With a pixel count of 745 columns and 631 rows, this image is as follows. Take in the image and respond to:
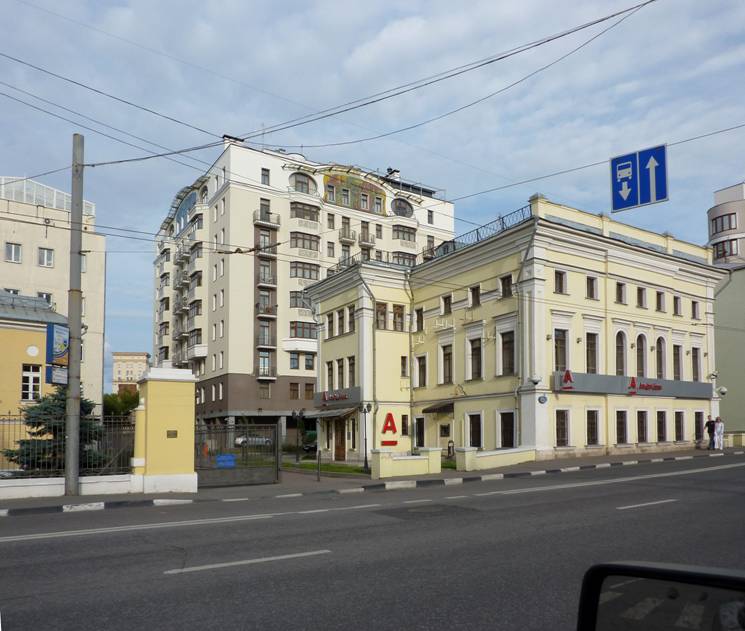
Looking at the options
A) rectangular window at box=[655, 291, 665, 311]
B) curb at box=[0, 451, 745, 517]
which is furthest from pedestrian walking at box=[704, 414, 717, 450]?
rectangular window at box=[655, 291, 665, 311]

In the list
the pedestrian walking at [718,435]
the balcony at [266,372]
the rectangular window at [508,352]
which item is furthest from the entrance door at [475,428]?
the balcony at [266,372]

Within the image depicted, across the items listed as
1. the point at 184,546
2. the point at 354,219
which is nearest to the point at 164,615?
the point at 184,546

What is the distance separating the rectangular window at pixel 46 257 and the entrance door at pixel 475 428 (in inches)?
1366

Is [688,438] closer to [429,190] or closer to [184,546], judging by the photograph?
[184,546]

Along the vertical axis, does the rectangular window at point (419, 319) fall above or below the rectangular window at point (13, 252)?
below

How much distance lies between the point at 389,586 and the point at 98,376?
43466 mm

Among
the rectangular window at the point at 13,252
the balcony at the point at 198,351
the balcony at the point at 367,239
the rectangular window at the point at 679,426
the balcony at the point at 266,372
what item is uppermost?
the balcony at the point at 367,239

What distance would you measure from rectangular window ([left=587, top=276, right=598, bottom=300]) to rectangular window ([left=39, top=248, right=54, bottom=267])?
38.9m

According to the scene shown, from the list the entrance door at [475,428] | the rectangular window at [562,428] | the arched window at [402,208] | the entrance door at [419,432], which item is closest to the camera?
the rectangular window at [562,428]

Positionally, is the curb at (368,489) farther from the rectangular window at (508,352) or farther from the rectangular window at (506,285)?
the rectangular window at (506,285)

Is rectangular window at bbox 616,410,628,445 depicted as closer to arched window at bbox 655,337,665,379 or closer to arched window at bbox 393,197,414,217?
arched window at bbox 655,337,665,379

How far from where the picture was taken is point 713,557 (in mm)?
8375

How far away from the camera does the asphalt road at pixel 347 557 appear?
6.11 meters

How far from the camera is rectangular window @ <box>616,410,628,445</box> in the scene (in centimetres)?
3272
